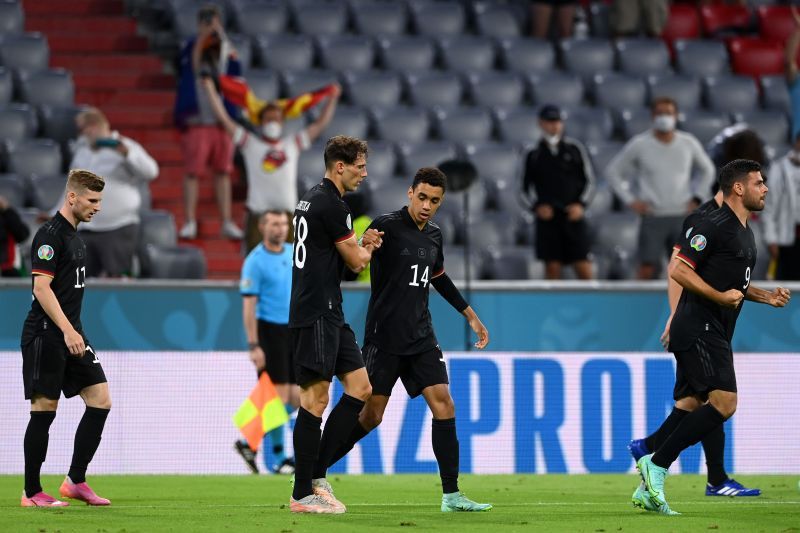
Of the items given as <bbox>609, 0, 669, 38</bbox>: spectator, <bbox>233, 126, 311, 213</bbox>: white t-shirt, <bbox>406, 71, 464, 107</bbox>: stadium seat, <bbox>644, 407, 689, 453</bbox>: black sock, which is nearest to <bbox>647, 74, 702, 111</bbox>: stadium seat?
<bbox>609, 0, 669, 38</bbox>: spectator

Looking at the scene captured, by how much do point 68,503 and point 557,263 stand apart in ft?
21.0

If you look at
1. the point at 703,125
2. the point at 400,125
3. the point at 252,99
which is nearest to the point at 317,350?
the point at 252,99

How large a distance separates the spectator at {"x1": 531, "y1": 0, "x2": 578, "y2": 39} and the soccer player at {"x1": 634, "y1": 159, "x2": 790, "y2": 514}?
9.48 meters

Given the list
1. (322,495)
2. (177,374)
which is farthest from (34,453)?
(177,374)

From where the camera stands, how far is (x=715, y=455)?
1016cm

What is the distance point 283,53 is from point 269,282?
5.68m

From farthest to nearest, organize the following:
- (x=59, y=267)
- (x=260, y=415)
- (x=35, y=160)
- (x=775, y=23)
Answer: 1. (x=775, y=23)
2. (x=35, y=160)
3. (x=260, y=415)
4. (x=59, y=267)

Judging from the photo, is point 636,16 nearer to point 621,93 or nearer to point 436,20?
point 621,93

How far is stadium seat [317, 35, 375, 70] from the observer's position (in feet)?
57.2

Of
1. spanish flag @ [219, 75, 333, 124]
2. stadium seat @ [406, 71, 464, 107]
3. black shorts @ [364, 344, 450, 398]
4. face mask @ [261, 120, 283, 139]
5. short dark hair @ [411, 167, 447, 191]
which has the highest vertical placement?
stadium seat @ [406, 71, 464, 107]

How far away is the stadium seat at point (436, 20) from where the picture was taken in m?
18.3

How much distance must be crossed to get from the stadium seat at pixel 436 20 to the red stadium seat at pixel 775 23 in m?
4.00

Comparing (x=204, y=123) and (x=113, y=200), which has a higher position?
(x=204, y=123)

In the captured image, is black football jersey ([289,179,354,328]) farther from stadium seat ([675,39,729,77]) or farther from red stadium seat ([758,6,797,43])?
red stadium seat ([758,6,797,43])
